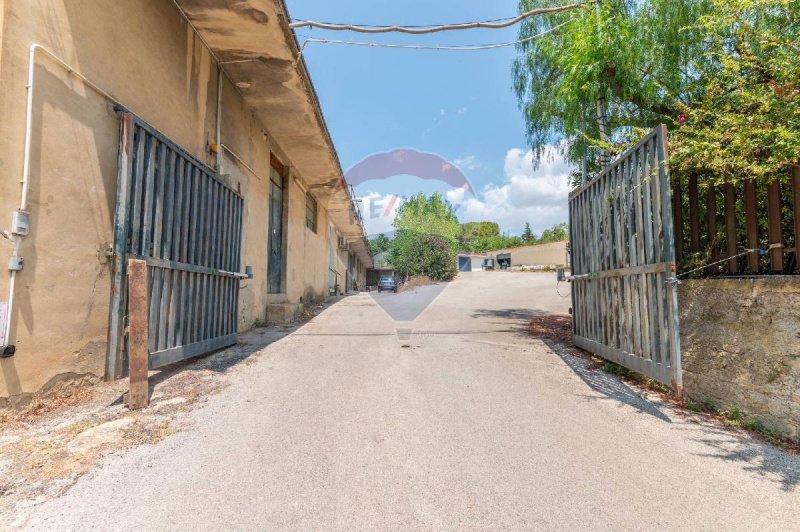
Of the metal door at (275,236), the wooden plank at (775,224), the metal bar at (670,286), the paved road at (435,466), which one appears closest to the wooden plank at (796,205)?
the wooden plank at (775,224)

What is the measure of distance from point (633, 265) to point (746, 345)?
3.84 ft

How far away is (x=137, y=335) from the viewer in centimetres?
359

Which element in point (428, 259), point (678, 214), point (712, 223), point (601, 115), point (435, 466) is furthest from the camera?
point (428, 259)

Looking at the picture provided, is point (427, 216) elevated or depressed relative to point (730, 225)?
elevated

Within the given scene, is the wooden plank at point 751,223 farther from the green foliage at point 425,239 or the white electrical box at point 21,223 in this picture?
the green foliage at point 425,239

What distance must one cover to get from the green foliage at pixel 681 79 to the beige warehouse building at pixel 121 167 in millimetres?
4646

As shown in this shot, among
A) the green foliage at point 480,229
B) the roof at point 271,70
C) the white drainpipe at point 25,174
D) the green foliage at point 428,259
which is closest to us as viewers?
the white drainpipe at point 25,174

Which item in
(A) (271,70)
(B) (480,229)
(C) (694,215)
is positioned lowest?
(C) (694,215)

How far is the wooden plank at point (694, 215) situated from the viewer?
13.9 ft

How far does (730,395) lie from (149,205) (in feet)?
19.3

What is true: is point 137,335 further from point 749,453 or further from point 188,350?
point 749,453

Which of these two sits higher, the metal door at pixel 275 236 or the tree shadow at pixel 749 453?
the metal door at pixel 275 236

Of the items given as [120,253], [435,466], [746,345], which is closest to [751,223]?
[746,345]

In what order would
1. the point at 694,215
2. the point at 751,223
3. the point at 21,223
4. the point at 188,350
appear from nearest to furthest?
the point at 21,223, the point at 751,223, the point at 694,215, the point at 188,350
